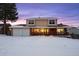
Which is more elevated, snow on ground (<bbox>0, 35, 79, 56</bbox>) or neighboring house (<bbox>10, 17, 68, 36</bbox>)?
neighboring house (<bbox>10, 17, 68, 36</bbox>)

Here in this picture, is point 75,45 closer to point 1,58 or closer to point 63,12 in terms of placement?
point 63,12

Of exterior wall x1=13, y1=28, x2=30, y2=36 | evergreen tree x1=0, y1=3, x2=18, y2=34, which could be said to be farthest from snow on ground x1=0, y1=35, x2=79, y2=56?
evergreen tree x1=0, y1=3, x2=18, y2=34

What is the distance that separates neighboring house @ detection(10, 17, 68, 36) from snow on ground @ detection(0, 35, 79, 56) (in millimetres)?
77

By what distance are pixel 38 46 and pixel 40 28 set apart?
28 centimetres

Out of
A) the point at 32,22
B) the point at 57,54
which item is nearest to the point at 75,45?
the point at 57,54

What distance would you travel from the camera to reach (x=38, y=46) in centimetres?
719

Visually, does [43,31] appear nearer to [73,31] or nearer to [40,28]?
[40,28]

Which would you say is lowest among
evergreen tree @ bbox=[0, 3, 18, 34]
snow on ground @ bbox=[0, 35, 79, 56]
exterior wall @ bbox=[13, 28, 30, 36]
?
snow on ground @ bbox=[0, 35, 79, 56]

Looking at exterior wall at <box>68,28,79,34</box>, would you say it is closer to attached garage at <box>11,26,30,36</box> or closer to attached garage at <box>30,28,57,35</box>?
attached garage at <box>30,28,57,35</box>

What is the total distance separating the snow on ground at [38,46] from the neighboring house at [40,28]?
0.08 m

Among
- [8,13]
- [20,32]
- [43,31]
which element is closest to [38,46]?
[43,31]

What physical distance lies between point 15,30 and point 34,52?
0.45 metres

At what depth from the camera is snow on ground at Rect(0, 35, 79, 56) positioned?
7.19 m

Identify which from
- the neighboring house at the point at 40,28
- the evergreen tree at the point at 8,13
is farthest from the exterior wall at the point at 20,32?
the evergreen tree at the point at 8,13
